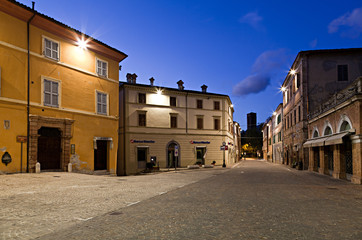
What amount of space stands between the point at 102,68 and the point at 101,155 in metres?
7.13

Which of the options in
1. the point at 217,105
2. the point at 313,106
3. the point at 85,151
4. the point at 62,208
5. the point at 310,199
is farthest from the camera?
the point at 217,105

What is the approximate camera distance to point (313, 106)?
28250mm

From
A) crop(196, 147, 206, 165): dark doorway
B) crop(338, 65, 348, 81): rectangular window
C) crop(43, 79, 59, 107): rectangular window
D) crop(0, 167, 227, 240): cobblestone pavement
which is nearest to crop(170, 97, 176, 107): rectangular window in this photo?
crop(196, 147, 206, 165): dark doorway

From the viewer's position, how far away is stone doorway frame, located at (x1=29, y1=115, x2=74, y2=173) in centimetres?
1692

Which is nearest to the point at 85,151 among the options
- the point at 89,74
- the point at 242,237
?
the point at 89,74

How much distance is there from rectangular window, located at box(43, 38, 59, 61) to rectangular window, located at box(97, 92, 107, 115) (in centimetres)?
452

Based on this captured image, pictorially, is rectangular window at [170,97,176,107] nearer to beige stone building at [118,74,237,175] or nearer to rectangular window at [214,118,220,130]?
beige stone building at [118,74,237,175]

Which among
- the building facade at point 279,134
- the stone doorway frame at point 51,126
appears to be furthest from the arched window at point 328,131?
the building facade at point 279,134

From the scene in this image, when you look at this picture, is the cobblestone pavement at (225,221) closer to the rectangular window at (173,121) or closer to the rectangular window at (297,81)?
the rectangular window at (297,81)

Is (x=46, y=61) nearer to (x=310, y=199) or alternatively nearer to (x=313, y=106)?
(x=310, y=199)

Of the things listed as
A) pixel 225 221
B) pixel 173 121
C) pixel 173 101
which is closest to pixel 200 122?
pixel 173 121

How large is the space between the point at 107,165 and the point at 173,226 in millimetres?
18142

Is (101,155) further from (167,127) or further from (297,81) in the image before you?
(297,81)

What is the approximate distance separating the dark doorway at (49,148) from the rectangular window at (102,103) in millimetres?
4171
